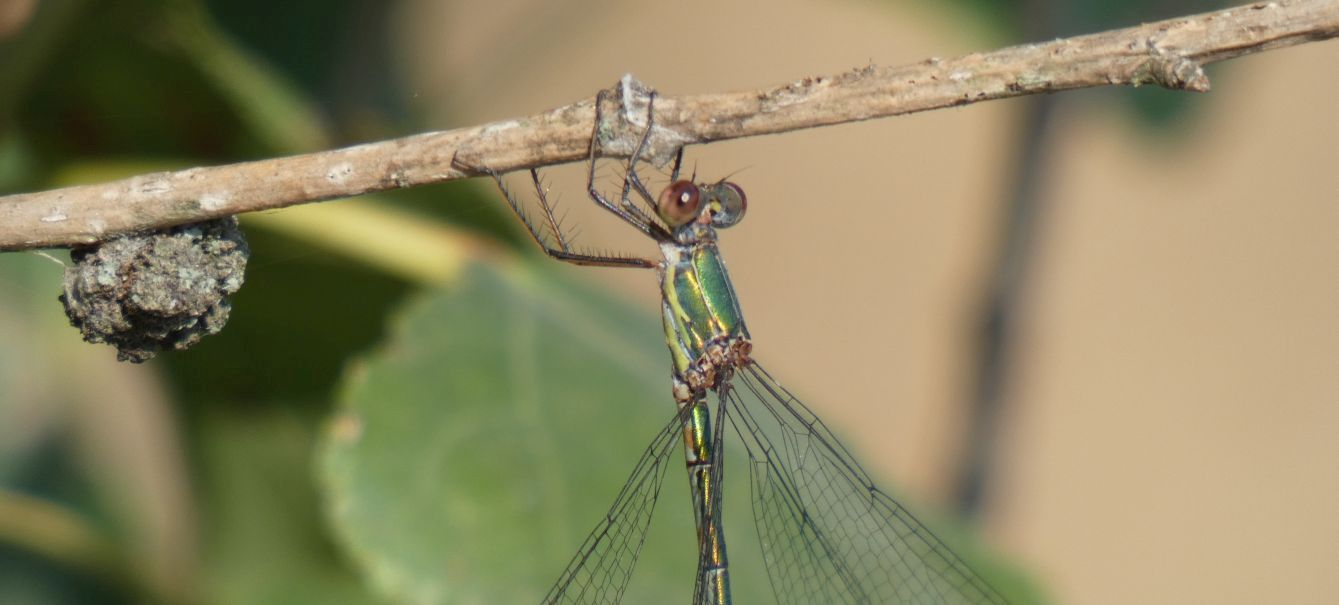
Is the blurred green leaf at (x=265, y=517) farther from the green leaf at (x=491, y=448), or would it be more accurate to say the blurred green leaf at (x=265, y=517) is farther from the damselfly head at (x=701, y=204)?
the damselfly head at (x=701, y=204)

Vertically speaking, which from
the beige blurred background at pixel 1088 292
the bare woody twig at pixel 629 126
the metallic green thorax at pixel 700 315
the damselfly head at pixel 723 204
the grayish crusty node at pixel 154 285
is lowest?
the grayish crusty node at pixel 154 285

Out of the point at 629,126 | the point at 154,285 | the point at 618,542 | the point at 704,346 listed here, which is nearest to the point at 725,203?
the point at 704,346

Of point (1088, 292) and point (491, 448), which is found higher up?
point (1088, 292)

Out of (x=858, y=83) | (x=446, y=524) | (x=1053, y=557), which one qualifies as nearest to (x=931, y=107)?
(x=858, y=83)

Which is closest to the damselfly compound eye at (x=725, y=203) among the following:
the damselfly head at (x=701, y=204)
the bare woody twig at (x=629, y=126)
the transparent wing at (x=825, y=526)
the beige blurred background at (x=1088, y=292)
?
the damselfly head at (x=701, y=204)

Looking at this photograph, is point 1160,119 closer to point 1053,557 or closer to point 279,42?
point 279,42

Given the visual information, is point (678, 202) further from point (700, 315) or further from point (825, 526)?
point (825, 526)
